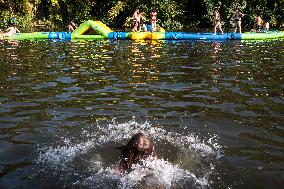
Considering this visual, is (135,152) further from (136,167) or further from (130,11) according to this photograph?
(130,11)

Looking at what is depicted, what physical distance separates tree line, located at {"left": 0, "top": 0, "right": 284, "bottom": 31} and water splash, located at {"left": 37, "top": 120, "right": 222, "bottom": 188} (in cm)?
2682

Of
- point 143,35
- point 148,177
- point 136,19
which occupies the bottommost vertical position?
point 148,177

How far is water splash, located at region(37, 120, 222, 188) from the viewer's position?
213 inches

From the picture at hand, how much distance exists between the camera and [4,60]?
51.2 ft

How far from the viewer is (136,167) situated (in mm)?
5441

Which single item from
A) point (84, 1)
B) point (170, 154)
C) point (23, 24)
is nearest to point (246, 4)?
point (84, 1)

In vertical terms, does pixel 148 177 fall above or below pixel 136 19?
below

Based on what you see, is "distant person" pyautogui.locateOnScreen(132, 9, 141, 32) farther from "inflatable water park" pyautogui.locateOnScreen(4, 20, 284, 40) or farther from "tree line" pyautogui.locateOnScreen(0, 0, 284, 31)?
"tree line" pyautogui.locateOnScreen(0, 0, 284, 31)

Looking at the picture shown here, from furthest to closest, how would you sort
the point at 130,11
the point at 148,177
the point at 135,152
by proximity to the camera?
the point at 130,11, the point at 148,177, the point at 135,152

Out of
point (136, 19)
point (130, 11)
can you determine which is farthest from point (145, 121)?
point (130, 11)

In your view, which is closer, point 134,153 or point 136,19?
point 134,153

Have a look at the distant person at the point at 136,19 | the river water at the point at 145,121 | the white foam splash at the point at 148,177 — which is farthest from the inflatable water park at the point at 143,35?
the white foam splash at the point at 148,177

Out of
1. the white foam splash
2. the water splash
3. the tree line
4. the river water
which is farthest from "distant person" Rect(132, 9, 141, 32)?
the white foam splash

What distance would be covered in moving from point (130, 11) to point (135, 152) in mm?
30834
